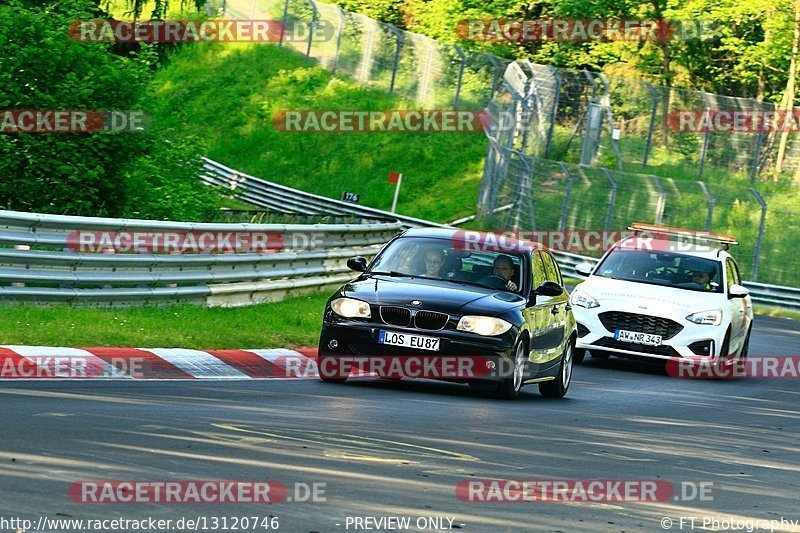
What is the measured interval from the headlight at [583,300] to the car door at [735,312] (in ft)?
5.74

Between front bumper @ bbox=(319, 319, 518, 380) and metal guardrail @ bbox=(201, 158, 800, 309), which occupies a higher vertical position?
front bumper @ bbox=(319, 319, 518, 380)

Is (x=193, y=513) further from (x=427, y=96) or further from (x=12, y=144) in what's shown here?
(x=427, y=96)

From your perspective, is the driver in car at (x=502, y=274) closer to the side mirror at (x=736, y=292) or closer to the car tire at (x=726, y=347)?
the car tire at (x=726, y=347)

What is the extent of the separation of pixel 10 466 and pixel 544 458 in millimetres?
3720

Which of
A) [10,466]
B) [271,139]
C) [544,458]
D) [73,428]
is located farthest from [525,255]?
[271,139]

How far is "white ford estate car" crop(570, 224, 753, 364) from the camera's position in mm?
18984

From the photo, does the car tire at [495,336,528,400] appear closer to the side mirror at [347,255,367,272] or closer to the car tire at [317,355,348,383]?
the car tire at [317,355,348,383]

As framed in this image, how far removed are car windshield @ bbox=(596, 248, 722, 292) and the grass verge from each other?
4265 millimetres

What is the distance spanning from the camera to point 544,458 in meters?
10.0

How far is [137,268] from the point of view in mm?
16281

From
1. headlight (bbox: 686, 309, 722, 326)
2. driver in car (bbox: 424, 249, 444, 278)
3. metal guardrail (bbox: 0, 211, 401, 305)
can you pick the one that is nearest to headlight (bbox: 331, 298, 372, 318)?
driver in car (bbox: 424, 249, 444, 278)

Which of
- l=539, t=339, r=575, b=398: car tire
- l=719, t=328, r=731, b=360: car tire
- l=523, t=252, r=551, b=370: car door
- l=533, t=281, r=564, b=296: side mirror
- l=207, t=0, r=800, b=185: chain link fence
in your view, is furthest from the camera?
→ l=207, t=0, r=800, b=185: chain link fence

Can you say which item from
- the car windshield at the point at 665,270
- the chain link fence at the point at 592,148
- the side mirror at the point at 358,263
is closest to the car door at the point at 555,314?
the side mirror at the point at 358,263

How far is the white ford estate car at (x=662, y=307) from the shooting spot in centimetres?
1898
